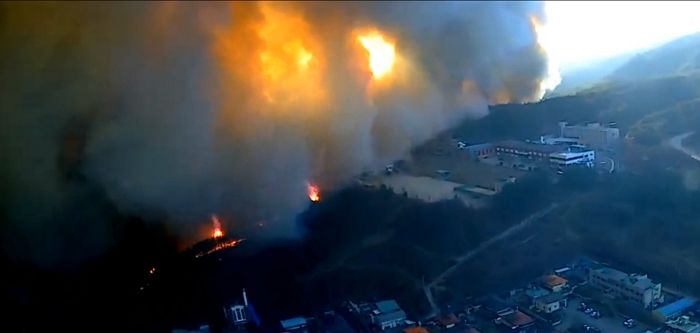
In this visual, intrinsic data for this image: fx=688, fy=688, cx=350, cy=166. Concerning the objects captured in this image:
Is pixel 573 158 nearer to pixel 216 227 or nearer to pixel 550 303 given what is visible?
pixel 550 303

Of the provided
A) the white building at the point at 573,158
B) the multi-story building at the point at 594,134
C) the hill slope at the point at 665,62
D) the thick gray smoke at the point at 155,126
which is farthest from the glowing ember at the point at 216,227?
the hill slope at the point at 665,62

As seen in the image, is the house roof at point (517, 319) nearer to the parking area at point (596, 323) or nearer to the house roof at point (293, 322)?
the parking area at point (596, 323)

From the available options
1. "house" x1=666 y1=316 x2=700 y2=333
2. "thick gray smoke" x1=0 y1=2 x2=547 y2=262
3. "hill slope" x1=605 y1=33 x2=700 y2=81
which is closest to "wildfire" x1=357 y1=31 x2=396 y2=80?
"thick gray smoke" x1=0 y1=2 x2=547 y2=262

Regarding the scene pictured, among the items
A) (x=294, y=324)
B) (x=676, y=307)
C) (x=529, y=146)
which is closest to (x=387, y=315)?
(x=294, y=324)

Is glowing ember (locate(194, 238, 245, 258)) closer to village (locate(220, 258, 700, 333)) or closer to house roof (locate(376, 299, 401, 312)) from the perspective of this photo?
village (locate(220, 258, 700, 333))

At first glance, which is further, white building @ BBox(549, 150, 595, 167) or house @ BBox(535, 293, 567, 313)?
white building @ BBox(549, 150, 595, 167)

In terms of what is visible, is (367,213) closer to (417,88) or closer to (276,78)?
(276,78)
